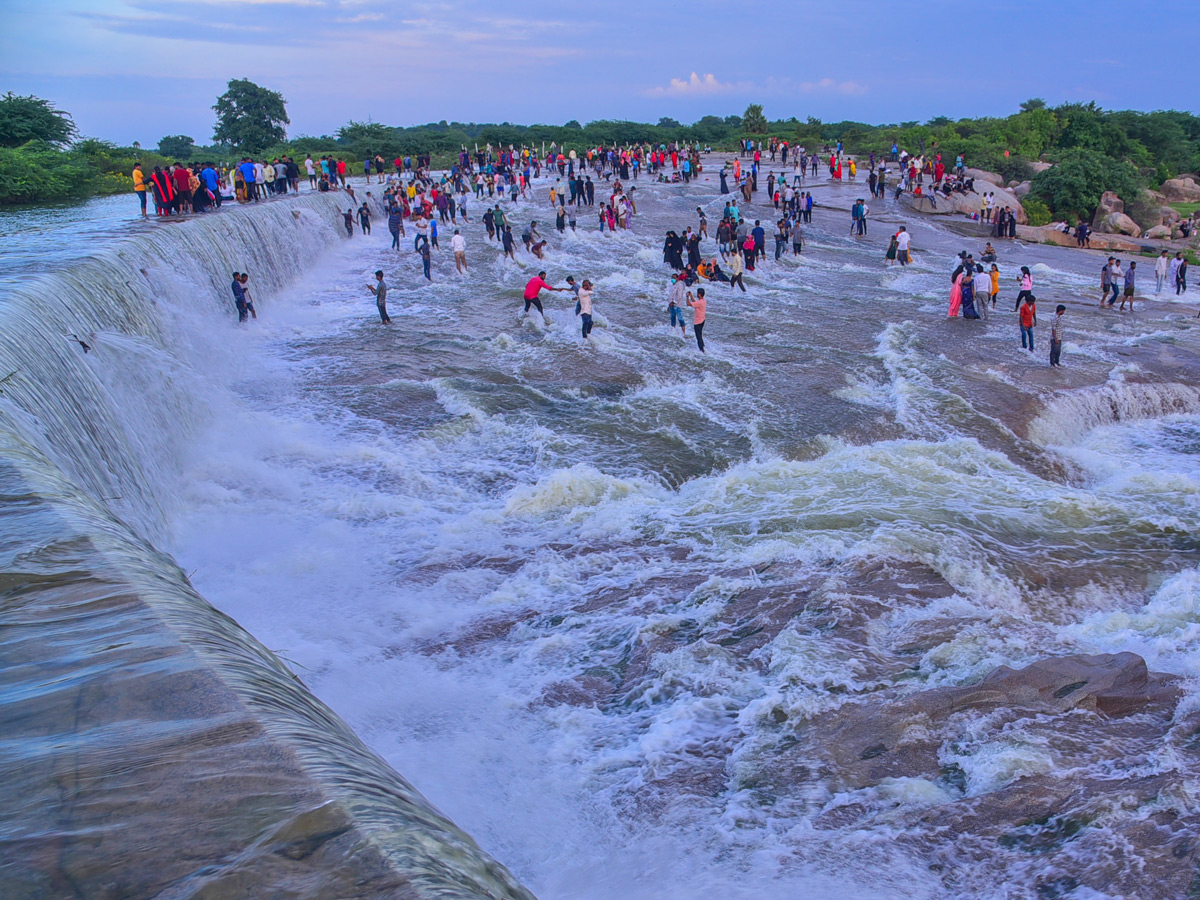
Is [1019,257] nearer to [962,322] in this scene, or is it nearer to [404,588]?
[962,322]

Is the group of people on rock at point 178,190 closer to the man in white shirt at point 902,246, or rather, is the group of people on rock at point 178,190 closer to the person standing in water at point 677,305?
the person standing in water at point 677,305

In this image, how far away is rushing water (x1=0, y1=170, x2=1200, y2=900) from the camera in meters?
5.39

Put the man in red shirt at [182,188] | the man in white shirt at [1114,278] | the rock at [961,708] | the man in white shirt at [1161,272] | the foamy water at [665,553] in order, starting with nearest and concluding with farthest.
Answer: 1. the foamy water at [665,553]
2. the rock at [961,708]
3. the man in red shirt at [182,188]
4. the man in white shirt at [1114,278]
5. the man in white shirt at [1161,272]

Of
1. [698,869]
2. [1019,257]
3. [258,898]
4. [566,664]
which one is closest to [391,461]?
[566,664]

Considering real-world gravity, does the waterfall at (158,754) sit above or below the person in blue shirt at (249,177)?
below

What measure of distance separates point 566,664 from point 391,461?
516 cm

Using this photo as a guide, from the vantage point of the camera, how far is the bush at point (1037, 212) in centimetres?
3531

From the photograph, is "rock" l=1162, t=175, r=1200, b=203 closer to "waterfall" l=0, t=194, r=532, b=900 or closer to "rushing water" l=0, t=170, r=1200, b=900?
"rushing water" l=0, t=170, r=1200, b=900

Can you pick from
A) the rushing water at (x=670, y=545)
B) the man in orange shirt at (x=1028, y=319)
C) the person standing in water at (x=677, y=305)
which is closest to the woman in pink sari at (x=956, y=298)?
the rushing water at (x=670, y=545)

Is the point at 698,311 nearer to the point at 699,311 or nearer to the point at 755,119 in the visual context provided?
the point at 699,311

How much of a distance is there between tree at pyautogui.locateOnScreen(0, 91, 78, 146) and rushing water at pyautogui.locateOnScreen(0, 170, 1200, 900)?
1747cm

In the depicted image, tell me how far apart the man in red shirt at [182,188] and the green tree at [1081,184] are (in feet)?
109

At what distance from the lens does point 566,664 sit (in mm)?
7410

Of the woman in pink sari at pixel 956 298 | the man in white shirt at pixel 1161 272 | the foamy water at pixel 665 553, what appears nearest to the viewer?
the foamy water at pixel 665 553
